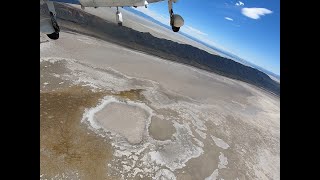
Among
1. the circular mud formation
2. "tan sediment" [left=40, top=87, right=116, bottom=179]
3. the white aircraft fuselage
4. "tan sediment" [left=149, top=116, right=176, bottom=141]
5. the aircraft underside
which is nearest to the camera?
the white aircraft fuselage

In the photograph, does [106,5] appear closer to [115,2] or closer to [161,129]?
[115,2]

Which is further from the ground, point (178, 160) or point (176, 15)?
point (176, 15)

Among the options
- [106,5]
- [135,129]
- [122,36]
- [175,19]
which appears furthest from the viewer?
[122,36]

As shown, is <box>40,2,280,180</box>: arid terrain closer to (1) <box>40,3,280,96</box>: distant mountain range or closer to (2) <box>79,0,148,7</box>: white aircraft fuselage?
(2) <box>79,0,148,7</box>: white aircraft fuselage

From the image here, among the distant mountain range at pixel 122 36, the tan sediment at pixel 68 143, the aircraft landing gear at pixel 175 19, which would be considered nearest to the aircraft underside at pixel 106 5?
the aircraft landing gear at pixel 175 19

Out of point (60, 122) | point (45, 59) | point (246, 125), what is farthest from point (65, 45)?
point (246, 125)

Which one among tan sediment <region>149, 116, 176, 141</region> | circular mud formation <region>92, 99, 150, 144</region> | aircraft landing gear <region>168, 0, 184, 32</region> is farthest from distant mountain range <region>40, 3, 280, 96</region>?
aircraft landing gear <region>168, 0, 184, 32</region>

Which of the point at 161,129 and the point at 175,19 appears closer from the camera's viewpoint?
the point at 175,19

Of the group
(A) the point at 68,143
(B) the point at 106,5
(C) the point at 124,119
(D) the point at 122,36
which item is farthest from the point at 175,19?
(D) the point at 122,36

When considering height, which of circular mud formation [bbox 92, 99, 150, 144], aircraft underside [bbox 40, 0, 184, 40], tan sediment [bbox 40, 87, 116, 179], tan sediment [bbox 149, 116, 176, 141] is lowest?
tan sediment [bbox 40, 87, 116, 179]

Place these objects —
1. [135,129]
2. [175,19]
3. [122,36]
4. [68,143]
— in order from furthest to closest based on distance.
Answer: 1. [122,36]
2. [135,129]
3. [68,143]
4. [175,19]
